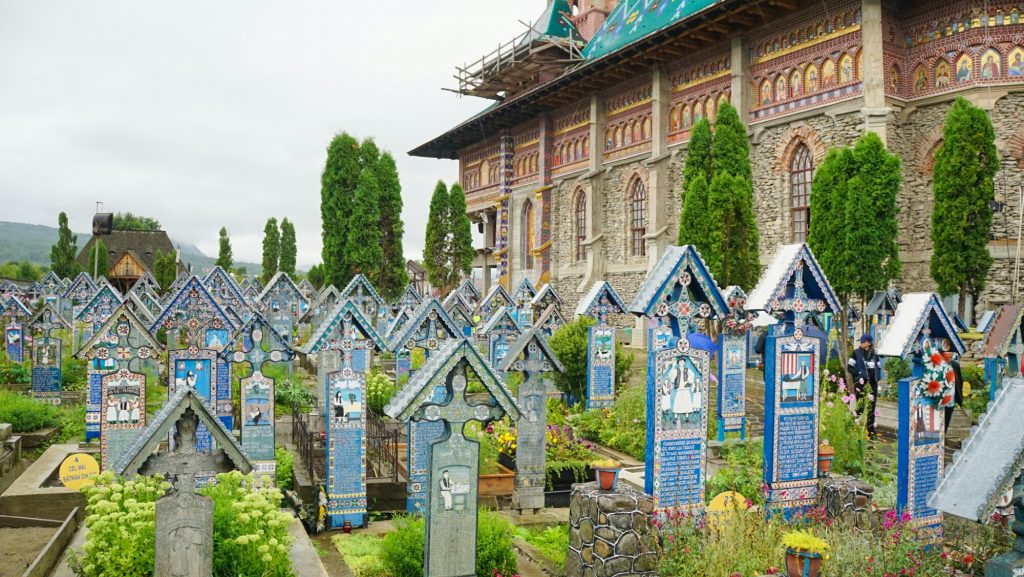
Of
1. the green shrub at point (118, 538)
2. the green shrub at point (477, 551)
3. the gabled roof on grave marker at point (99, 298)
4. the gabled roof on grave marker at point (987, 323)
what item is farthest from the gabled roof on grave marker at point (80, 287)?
the gabled roof on grave marker at point (987, 323)

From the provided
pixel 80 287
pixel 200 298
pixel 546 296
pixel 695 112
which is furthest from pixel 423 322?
pixel 80 287

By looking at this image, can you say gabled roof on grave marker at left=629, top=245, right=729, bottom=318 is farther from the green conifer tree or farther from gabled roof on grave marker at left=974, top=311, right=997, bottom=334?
the green conifer tree

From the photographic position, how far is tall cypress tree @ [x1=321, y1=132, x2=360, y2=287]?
2569 cm

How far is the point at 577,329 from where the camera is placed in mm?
15039

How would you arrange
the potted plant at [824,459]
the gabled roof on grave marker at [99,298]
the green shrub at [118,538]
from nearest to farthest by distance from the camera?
the green shrub at [118,538], the potted plant at [824,459], the gabled roof on grave marker at [99,298]

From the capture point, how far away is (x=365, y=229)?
2558cm

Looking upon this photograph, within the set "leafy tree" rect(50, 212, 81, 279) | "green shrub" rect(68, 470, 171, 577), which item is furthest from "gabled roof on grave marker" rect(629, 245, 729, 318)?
"leafy tree" rect(50, 212, 81, 279)

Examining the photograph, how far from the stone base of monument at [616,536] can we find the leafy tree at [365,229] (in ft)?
65.9

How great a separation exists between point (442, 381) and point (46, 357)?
12.5 meters

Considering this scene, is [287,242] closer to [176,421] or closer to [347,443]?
[347,443]

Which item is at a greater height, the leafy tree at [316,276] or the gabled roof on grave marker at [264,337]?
the leafy tree at [316,276]

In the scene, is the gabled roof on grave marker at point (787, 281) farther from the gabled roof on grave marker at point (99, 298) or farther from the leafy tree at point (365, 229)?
the leafy tree at point (365, 229)

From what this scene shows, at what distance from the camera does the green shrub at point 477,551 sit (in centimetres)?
606

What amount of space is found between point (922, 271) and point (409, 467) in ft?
57.2
